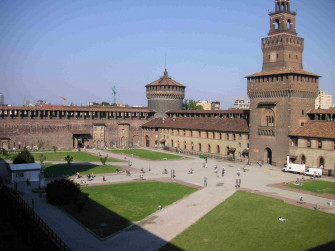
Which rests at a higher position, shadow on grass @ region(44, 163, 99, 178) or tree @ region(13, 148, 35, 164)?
tree @ region(13, 148, 35, 164)

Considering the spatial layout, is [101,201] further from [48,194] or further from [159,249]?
[159,249]

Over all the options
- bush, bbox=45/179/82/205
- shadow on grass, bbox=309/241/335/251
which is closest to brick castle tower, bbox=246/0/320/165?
shadow on grass, bbox=309/241/335/251

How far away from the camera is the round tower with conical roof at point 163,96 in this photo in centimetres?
9600

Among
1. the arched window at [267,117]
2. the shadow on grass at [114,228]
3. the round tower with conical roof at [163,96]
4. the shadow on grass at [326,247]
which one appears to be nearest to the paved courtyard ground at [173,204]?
the shadow on grass at [114,228]

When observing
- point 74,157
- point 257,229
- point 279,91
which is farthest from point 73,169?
point 257,229

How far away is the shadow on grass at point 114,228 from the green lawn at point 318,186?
899 inches

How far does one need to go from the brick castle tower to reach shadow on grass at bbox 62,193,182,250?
110 feet

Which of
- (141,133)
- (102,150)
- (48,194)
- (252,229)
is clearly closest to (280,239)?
(252,229)

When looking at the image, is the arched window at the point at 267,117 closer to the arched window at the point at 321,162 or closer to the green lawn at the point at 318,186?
the arched window at the point at 321,162

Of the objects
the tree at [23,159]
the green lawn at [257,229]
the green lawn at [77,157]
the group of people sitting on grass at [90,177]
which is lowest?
the green lawn at [257,229]

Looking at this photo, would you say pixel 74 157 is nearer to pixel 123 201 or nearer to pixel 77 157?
pixel 77 157

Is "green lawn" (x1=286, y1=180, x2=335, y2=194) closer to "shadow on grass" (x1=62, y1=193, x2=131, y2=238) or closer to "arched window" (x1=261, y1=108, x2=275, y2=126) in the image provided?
"arched window" (x1=261, y1=108, x2=275, y2=126)

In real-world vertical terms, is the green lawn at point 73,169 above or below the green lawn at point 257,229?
above

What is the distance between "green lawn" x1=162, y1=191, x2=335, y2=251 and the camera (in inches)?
1048
